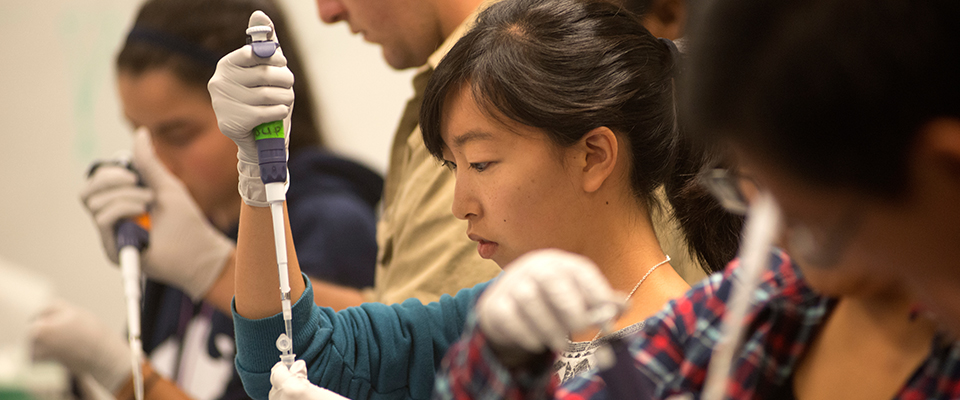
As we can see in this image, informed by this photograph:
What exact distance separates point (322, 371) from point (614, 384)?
0.48m

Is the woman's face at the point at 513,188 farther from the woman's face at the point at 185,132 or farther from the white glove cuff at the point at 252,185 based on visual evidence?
the woman's face at the point at 185,132

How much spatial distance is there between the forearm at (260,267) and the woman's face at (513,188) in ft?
0.72

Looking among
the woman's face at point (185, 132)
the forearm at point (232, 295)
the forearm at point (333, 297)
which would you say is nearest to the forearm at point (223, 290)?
the forearm at point (232, 295)

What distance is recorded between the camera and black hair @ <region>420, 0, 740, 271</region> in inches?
38.6

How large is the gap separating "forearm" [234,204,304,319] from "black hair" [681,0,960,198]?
65 cm

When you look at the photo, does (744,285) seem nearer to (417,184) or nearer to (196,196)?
(417,184)

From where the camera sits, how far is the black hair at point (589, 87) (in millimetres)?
981

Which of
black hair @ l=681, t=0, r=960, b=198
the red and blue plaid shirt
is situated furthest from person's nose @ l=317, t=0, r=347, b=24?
black hair @ l=681, t=0, r=960, b=198

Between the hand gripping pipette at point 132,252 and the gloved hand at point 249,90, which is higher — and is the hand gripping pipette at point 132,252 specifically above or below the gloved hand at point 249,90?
below

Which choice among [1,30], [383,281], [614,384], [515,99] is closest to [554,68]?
[515,99]

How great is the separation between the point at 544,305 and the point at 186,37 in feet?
5.12

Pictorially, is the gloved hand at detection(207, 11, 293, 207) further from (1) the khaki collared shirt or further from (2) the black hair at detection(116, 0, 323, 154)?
(2) the black hair at detection(116, 0, 323, 154)

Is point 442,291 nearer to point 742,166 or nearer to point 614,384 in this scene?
point 614,384

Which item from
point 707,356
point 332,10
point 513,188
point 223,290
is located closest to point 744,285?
point 707,356
